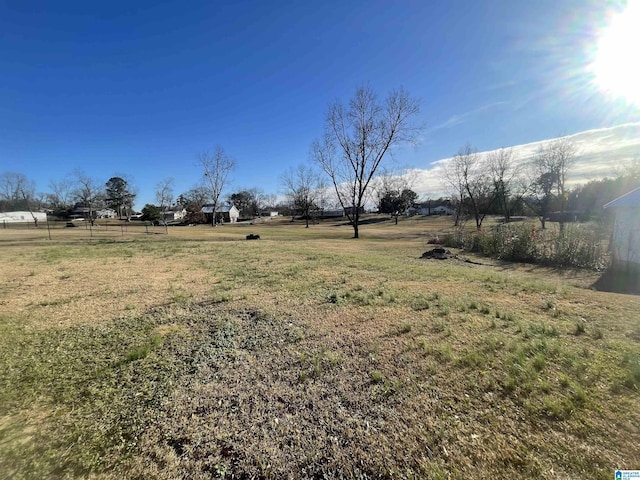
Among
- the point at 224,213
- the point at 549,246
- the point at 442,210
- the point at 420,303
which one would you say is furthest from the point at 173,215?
the point at 420,303

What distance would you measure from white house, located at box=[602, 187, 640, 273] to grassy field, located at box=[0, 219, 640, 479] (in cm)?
622

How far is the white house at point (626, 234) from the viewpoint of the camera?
1025cm

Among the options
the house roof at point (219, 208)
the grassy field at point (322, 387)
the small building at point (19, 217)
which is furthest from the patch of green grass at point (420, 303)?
the small building at point (19, 217)

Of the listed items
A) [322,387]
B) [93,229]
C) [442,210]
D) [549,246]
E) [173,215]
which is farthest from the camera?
[442,210]

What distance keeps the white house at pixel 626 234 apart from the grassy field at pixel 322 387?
622cm

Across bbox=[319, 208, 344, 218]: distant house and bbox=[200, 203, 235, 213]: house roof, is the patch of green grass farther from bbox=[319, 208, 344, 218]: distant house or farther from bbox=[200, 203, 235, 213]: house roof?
bbox=[319, 208, 344, 218]: distant house

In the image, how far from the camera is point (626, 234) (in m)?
10.9

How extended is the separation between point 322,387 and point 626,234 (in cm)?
1450

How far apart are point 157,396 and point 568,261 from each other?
49.0 ft

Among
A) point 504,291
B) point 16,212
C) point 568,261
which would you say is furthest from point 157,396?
point 16,212

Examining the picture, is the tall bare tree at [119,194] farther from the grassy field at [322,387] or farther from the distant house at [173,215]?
the grassy field at [322,387]

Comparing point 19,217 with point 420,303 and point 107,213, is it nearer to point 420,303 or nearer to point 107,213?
point 107,213

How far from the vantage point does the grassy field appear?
2170 millimetres

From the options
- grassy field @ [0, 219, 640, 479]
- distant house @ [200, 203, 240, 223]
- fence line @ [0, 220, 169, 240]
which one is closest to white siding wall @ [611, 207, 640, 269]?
grassy field @ [0, 219, 640, 479]
